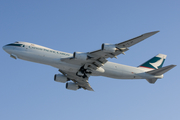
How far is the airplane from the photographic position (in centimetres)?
3456

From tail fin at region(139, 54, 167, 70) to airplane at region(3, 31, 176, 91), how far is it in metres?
1.87

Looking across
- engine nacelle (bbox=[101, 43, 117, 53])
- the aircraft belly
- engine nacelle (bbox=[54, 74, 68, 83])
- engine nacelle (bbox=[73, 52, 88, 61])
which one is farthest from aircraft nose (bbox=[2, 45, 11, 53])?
the aircraft belly

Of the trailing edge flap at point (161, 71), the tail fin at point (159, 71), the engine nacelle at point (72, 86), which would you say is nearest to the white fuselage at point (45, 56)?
the engine nacelle at point (72, 86)

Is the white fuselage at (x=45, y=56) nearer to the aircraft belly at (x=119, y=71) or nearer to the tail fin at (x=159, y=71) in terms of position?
the aircraft belly at (x=119, y=71)

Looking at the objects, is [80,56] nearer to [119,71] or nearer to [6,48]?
[119,71]

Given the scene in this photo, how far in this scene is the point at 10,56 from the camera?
128ft

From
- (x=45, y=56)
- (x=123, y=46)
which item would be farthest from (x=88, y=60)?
(x=45, y=56)

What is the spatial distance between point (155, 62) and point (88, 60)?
1845 centimetres

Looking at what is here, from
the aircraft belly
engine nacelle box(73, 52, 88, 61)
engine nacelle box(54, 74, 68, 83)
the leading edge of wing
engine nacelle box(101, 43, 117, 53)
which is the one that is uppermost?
the leading edge of wing

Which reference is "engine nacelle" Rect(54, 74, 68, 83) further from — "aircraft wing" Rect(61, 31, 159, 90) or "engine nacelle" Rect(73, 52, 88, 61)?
"engine nacelle" Rect(73, 52, 88, 61)

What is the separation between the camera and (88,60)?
123 feet

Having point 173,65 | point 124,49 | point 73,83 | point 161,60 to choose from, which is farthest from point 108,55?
point 161,60

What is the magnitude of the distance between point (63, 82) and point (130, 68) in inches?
544

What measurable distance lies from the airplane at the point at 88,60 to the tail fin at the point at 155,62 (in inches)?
73.6
